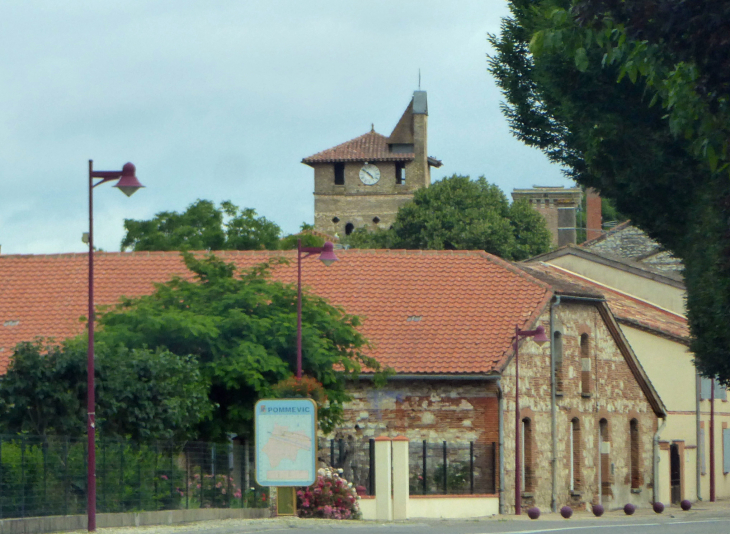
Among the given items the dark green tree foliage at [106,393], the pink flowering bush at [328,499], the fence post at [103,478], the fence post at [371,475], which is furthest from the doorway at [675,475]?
the fence post at [103,478]

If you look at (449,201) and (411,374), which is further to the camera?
(449,201)

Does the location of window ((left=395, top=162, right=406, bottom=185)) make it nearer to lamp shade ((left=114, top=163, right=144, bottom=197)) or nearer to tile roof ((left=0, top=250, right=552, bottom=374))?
tile roof ((left=0, top=250, right=552, bottom=374))

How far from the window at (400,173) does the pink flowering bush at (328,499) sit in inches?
3402

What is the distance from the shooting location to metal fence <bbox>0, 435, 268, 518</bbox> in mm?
18250

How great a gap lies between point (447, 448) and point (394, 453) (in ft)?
20.3

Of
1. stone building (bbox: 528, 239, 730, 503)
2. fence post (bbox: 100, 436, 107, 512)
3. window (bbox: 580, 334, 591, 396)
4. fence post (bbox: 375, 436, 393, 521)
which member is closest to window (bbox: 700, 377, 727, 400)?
stone building (bbox: 528, 239, 730, 503)

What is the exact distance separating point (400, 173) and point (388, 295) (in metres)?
75.9

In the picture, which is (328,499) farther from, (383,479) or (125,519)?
(125,519)

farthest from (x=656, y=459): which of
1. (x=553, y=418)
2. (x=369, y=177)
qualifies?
(x=369, y=177)

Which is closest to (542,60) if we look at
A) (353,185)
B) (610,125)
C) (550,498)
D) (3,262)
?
(610,125)

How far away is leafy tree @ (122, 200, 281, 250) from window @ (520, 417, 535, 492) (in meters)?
24.0

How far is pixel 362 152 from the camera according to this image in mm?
113938

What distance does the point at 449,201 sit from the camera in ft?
253

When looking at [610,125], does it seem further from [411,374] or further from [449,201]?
[449,201]
